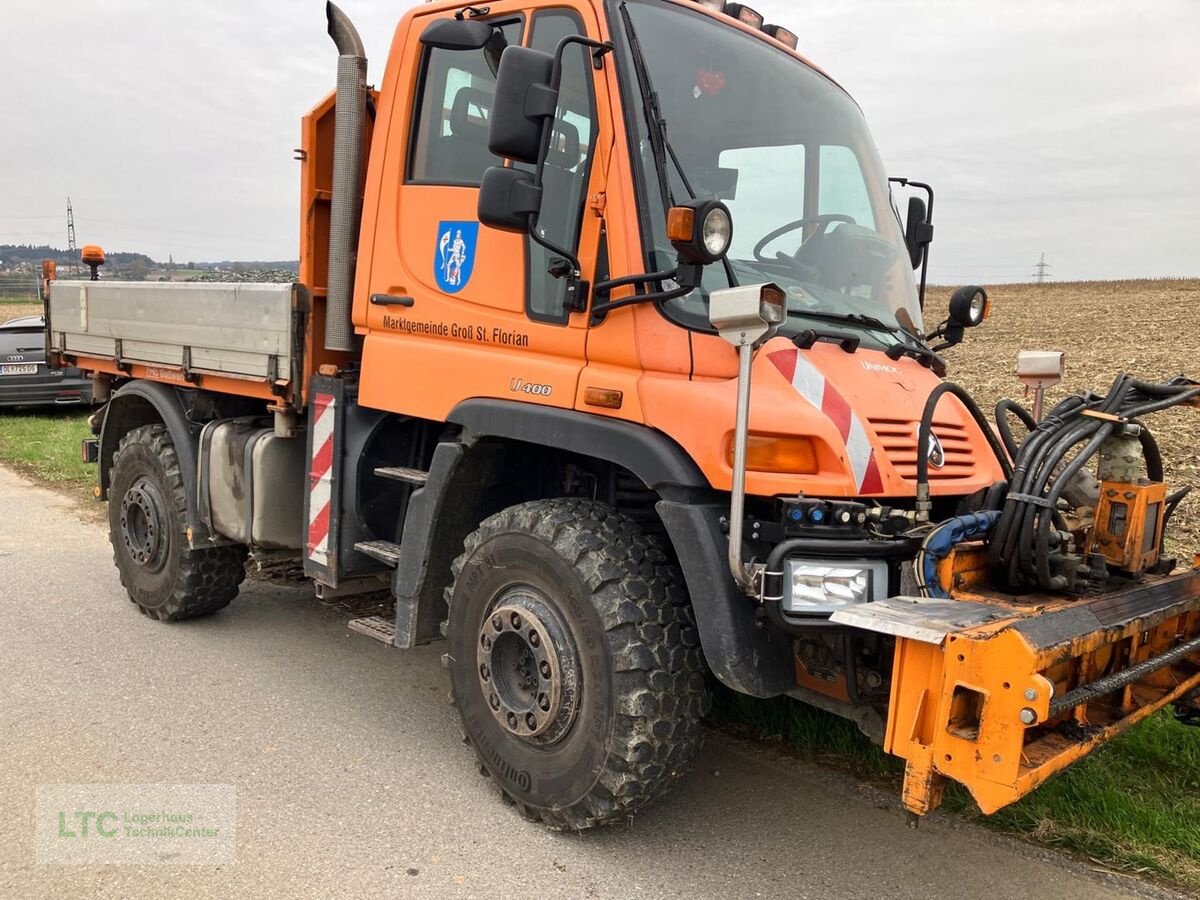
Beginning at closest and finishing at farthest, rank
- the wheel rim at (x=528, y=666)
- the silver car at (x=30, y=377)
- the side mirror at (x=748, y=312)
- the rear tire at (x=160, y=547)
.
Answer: the side mirror at (x=748, y=312)
the wheel rim at (x=528, y=666)
the rear tire at (x=160, y=547)
the silver car at (x=30, y=377)

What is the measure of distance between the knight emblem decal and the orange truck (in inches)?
0.5

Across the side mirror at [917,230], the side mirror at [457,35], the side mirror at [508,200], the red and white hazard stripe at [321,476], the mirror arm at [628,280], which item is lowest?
the red and white hazard stripe at [321,476]

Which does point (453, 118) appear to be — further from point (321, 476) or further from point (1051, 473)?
point (1051, 473)

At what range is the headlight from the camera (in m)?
2.76

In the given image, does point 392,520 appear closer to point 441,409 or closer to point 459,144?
point 441,409

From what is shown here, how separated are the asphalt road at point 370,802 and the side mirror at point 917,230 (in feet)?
7.83

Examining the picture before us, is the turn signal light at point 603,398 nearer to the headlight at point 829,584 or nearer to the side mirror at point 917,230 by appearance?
the headlight at point 829,584

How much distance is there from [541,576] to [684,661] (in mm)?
564

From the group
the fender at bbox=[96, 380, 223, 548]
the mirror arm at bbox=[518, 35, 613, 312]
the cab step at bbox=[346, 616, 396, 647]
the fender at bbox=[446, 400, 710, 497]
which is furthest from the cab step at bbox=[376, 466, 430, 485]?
the fender at bbox=[96, 380, 223, 548]

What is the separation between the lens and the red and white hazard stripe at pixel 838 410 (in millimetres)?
2918

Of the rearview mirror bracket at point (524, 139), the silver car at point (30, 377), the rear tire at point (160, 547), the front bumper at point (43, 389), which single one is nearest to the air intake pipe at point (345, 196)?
the rearview mirror bracket at point (524, 139)

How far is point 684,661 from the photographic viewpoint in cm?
309

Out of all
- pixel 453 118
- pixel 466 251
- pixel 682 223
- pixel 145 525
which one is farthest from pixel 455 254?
pixel 145 525

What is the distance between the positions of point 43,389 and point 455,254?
1315cm
